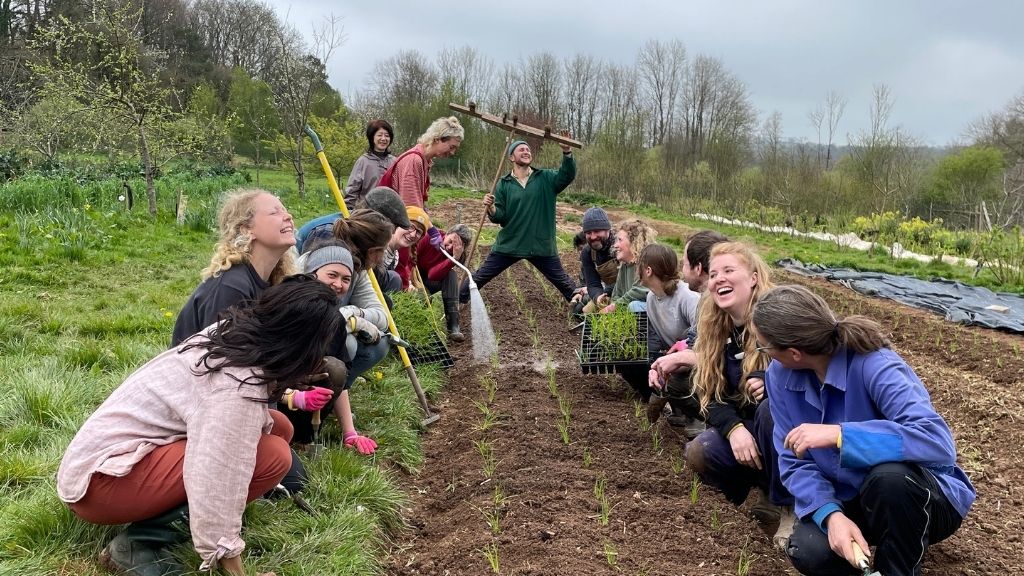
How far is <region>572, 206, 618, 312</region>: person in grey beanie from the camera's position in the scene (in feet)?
18.5

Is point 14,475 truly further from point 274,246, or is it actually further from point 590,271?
point 590,271

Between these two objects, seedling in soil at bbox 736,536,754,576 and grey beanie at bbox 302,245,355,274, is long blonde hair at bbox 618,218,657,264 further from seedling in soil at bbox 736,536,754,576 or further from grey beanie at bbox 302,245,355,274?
seedling in soil at bbox 736,536,754,576

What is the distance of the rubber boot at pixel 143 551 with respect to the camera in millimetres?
2109

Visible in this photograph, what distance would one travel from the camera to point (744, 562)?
2.55 meters

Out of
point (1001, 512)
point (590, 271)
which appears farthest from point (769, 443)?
point (590, 271)

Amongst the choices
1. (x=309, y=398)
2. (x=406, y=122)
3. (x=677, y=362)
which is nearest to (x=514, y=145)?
(x=677, y=362)

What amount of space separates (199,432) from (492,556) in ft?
3.91

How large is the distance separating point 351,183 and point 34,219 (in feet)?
13.0

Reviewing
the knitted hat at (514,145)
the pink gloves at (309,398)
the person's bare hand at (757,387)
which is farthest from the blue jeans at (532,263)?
the person's bare hand at (757,387)

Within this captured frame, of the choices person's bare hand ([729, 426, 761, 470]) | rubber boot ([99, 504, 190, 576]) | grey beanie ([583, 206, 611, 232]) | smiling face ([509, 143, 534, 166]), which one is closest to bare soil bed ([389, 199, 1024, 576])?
person's bare hand ([729, 426, 761, 470])

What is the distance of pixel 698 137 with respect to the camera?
37312 millimetres

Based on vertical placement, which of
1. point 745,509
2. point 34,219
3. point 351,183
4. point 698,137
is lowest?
point 745,509

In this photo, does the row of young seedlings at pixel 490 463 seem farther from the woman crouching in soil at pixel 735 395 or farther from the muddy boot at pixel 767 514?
the muddy boot at pixel 767 514

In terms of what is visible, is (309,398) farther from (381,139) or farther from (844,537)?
(381,139)
